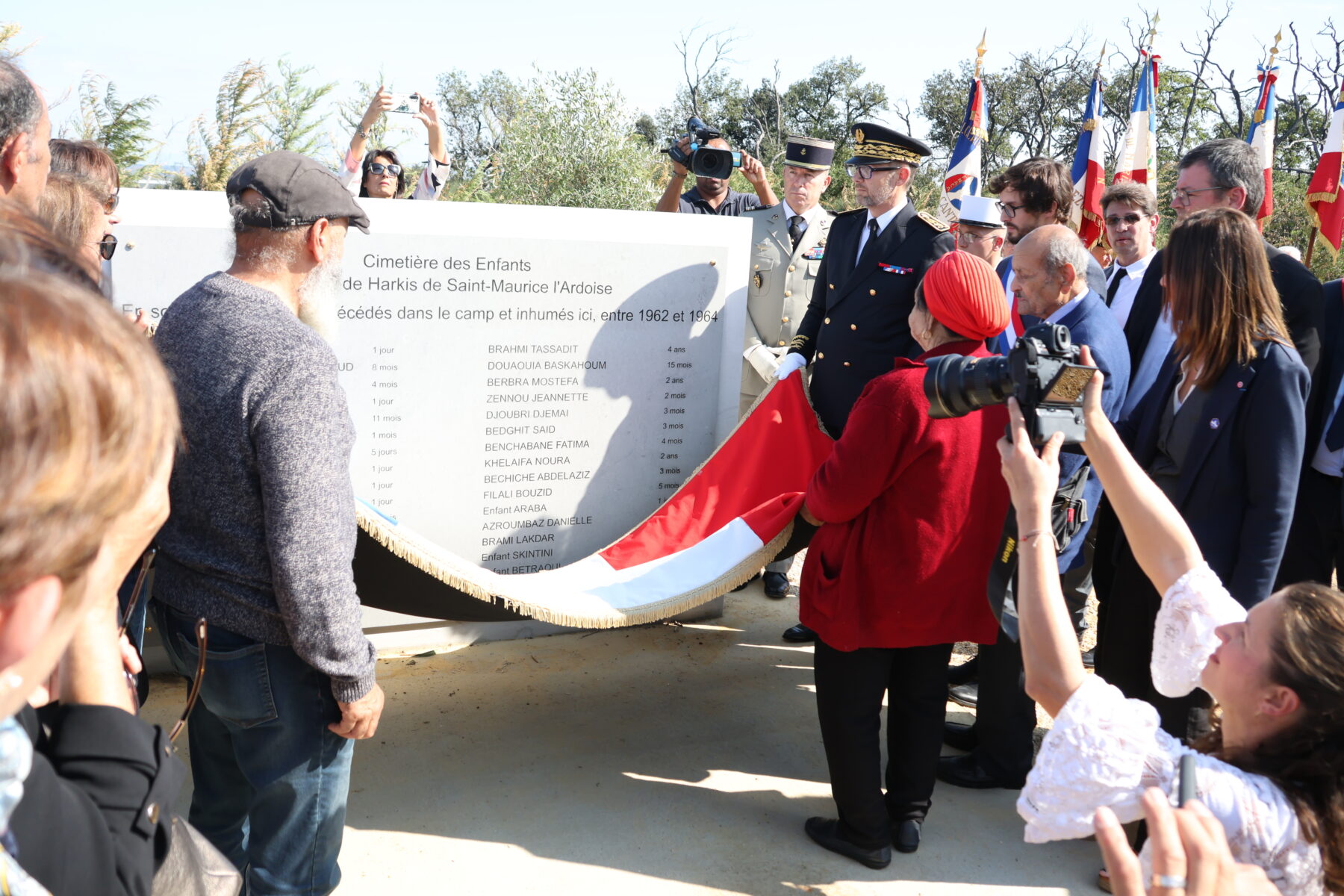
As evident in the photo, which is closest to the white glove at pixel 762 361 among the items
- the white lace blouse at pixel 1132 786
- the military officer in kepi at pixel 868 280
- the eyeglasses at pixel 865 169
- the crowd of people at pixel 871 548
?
the military officer in kepi at pixel 868 280

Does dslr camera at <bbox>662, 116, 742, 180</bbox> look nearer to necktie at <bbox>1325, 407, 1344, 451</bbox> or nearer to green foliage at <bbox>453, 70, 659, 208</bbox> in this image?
necktie at <bbox>1325, 407, 1344, 451</bbox>

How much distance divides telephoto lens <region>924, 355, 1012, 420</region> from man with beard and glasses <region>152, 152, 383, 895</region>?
3.67 ft

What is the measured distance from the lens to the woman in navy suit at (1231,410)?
7.94 feet

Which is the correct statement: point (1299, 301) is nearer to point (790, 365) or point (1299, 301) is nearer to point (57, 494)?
point (790, 365)

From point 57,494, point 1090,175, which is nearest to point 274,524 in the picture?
point 57,494

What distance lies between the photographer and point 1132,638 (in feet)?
8.94

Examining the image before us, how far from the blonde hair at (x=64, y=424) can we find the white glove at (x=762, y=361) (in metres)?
3.50

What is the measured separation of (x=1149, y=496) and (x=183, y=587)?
1784mm

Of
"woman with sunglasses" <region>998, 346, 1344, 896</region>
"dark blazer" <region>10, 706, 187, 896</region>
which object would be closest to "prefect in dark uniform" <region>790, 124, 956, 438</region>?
"woman with sunglasses" <region>998, 346, 1344, 896</region>

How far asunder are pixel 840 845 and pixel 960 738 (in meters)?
0.92

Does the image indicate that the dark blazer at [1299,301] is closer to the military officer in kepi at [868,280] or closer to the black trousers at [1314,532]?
the black trousers at [1314,532]

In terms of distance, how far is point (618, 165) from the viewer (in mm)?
10570

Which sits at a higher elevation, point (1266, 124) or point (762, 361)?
point (1266, 124)

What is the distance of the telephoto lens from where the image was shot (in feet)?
5.67
